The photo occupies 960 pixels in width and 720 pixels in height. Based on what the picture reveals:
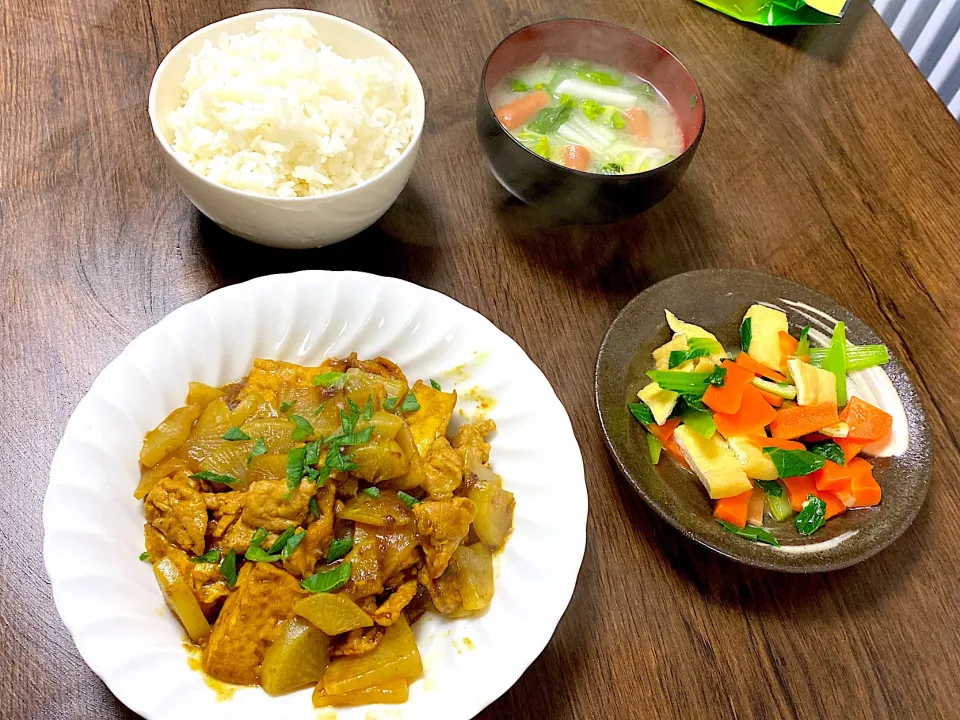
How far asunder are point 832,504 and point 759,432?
21 cm

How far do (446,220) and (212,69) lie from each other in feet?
2.13

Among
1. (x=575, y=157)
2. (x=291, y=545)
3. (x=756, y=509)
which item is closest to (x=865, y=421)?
(x=756, y=509)

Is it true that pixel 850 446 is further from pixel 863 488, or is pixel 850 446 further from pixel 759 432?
pixel 759 432

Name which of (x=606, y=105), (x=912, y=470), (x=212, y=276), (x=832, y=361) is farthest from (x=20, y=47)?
(x=912, y=470)

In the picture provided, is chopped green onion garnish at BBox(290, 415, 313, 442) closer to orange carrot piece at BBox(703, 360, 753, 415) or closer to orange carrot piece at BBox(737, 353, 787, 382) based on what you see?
orange carrot piece at BBox(703, 360, 753, 415)

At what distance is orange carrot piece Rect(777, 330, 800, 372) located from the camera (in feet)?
5.85

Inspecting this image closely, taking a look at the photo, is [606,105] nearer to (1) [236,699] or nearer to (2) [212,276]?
(2) [212,276]

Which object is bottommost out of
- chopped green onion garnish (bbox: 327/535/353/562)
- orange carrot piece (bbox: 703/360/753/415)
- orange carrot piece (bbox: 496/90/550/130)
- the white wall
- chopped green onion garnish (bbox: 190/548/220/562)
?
chopped green onion garnish (bbox: 190/548/220/562)

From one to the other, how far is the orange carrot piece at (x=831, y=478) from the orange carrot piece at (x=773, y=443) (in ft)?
0.23

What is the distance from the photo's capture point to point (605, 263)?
1.99 m

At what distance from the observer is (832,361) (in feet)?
5.82

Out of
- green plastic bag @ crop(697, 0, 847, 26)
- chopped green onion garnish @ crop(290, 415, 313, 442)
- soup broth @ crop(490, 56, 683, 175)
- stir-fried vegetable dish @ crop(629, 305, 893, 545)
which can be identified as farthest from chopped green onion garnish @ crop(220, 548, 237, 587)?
A: green plastic bag @ crop(697, 0, 847, 26)

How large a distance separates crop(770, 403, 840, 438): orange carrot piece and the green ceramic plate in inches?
6.7

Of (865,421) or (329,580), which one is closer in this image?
(329,580)
